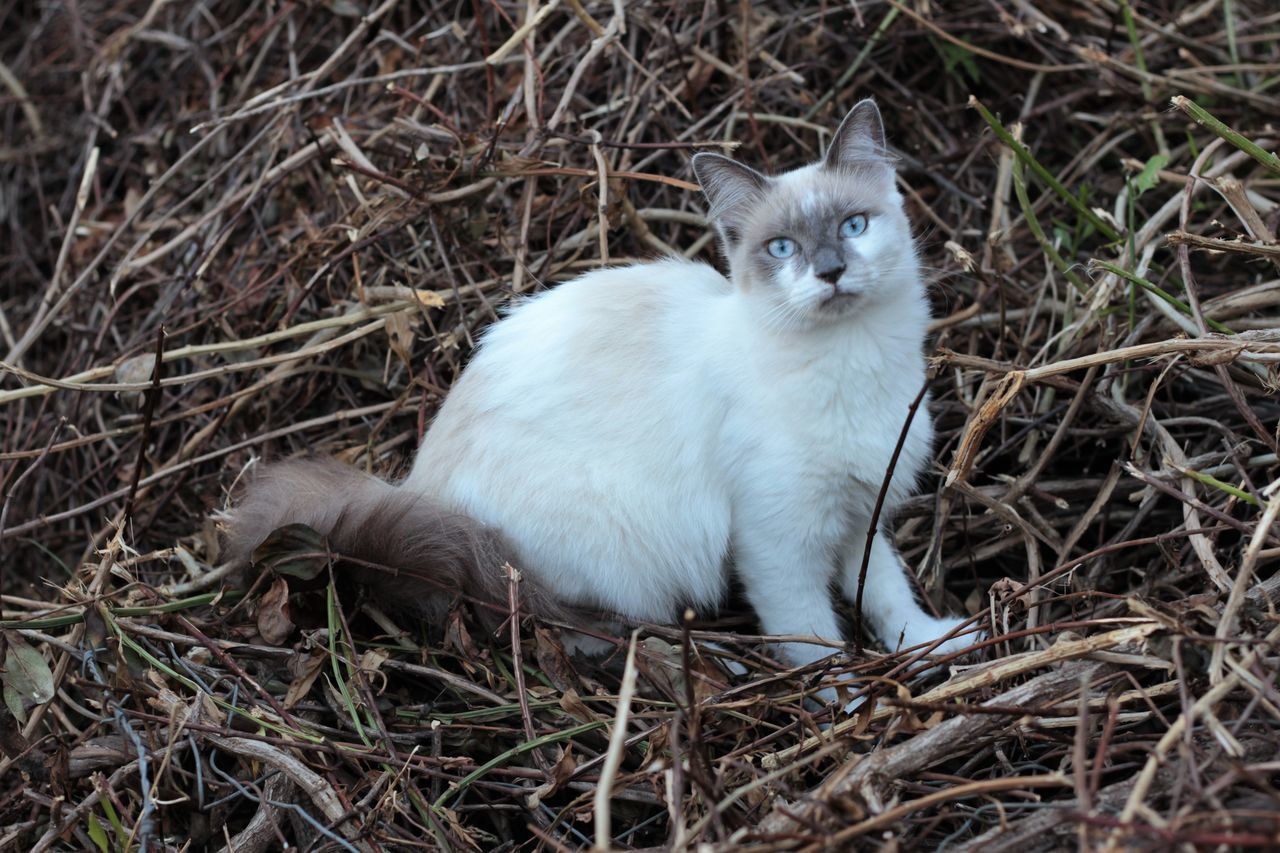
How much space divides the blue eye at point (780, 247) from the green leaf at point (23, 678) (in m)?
1.80

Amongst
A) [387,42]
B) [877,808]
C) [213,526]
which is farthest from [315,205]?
[877,808]

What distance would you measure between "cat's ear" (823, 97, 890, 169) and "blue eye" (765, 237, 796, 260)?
227 mm

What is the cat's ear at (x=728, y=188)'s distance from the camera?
8.35 ft

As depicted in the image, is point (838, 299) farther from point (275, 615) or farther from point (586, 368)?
point (275, 615)

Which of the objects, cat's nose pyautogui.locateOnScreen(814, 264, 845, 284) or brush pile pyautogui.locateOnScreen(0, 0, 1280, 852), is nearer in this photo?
brush pile pyautogui.locateOnScreen(0, 0, 1280, 852)

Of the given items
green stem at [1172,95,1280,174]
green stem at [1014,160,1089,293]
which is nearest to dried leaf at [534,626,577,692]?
green stem at [1014,160,1089,293]

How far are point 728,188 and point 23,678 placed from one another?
187 centimetres

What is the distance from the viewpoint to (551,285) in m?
3.18

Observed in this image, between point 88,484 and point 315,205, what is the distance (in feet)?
3.58

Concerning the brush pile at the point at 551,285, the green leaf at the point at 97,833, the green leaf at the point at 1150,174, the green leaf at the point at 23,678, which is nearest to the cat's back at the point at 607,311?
the brush pile at the point at 551,285

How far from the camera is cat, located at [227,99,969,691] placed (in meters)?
2.48

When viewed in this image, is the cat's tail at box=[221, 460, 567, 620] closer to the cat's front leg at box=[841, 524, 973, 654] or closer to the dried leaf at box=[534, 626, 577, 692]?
the dried leaf at box=[534, 626, 577, 692]

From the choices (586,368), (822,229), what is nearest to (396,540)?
(586,368)

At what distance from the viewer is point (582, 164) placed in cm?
327
